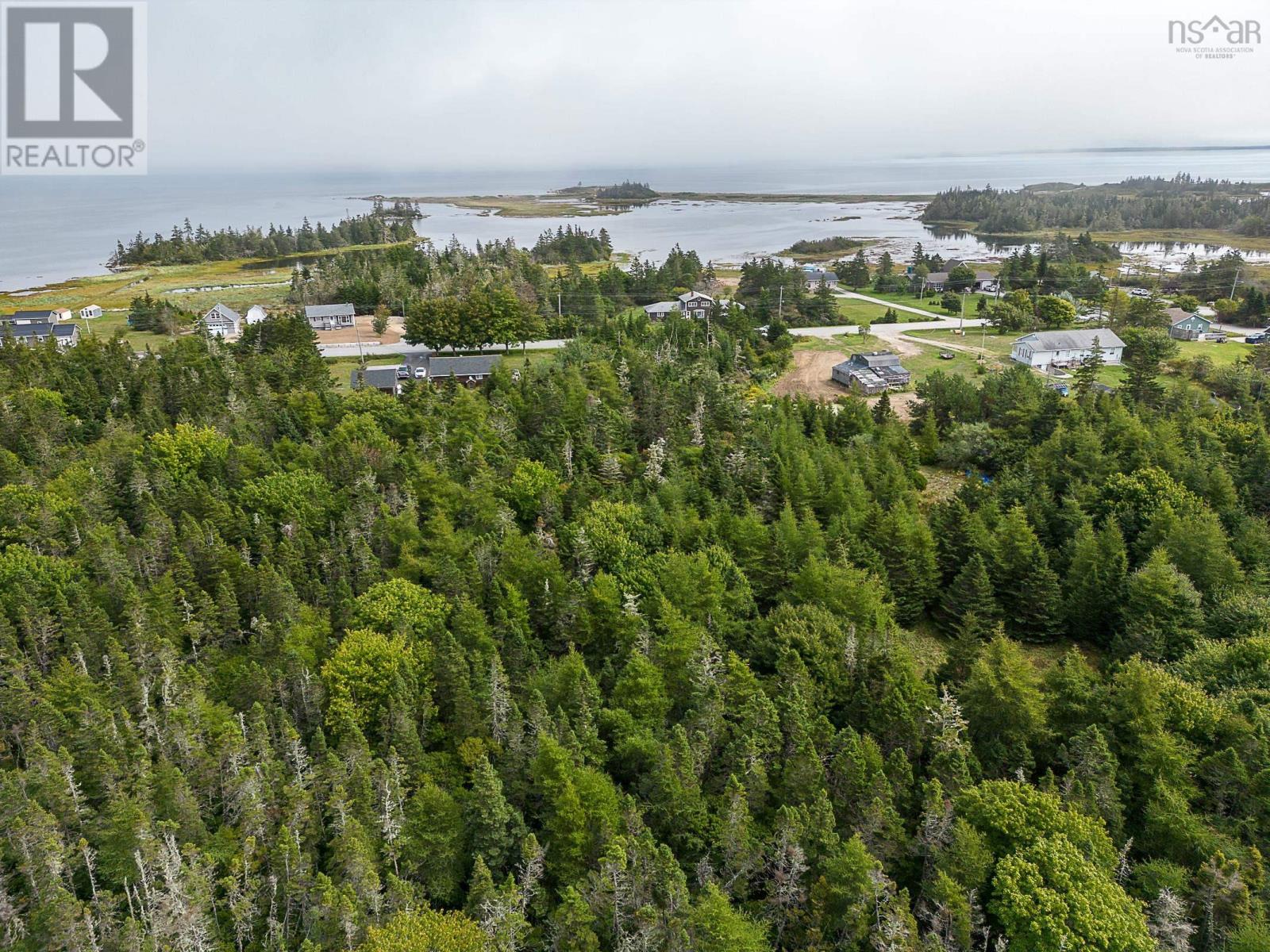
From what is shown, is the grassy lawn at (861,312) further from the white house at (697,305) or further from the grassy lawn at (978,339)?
the white house at (697,305)

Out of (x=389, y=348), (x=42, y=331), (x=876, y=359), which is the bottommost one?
(x=876, y=359)

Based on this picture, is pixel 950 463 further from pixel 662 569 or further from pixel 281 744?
pixel 281 744

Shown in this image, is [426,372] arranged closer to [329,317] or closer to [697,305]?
[329,317]

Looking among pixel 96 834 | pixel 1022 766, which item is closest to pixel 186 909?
pixel 96 834

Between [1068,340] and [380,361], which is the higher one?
[1068,340]

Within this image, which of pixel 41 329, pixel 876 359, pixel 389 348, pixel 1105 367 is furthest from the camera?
pixel 41 329

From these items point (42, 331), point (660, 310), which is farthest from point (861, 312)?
point (42, 331)
